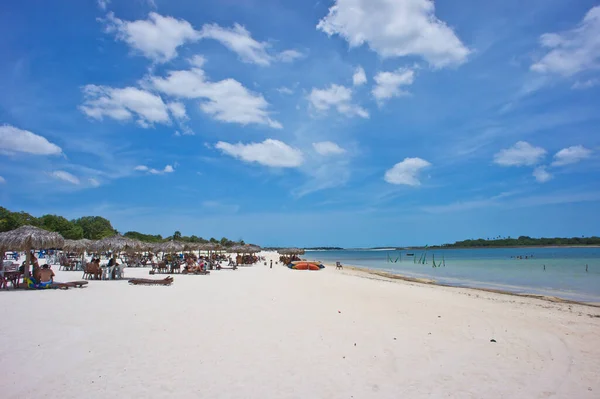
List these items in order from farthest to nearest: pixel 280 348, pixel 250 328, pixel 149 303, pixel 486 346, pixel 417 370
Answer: pixel 149 303 → pixel 250 328 → pixel 486 346 → pixel 280 348 → pixel 417 370

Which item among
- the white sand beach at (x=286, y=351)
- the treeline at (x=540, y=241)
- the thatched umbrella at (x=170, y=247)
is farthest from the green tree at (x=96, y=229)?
the treeline at (x=540, y=241)

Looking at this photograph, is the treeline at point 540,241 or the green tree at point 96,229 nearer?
the green tree at point 96,229

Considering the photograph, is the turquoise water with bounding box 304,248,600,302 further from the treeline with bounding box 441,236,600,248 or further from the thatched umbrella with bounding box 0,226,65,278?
the treeline with bounding box 441,236,600,248

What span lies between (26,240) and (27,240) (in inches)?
1.2

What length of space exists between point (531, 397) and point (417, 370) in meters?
1.41

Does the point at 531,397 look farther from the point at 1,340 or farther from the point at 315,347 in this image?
the point at 1,340

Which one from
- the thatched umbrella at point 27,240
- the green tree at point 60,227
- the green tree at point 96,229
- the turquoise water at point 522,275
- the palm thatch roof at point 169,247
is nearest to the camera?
the thatched umbrella at point 27,240

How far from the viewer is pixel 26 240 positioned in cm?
1254

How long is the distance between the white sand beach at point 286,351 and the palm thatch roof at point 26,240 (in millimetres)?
3106

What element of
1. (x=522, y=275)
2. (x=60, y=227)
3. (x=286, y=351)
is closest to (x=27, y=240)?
(x=286, y=351)

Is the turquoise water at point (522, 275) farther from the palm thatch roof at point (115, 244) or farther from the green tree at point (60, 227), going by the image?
the green tree at point (60, 227)

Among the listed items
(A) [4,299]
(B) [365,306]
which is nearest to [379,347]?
(B) [365,306]

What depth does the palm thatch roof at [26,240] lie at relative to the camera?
1247 cm

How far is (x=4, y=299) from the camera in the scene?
10.3 meters
